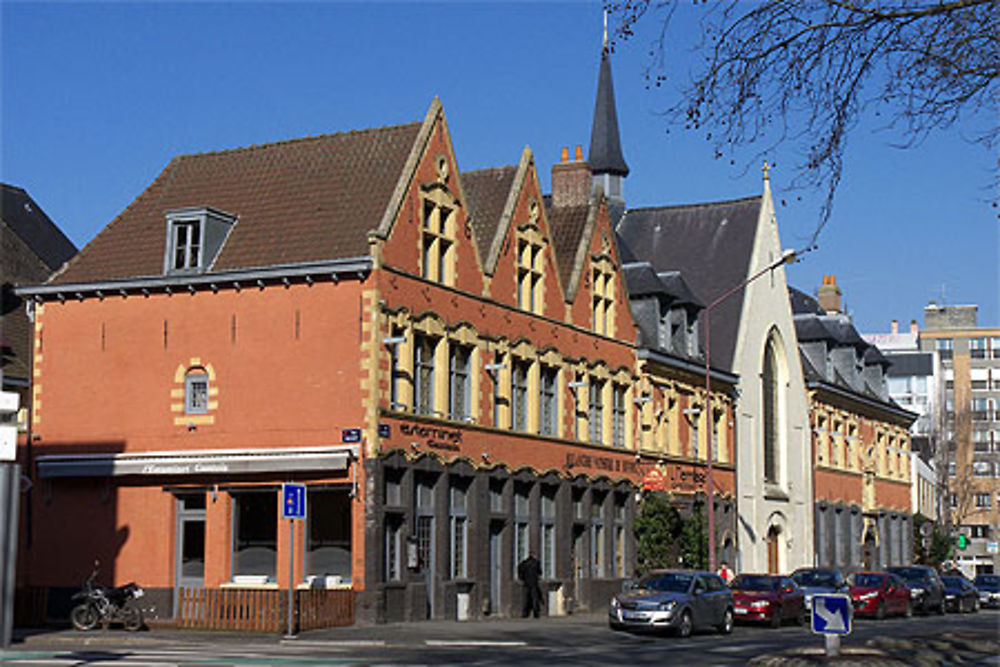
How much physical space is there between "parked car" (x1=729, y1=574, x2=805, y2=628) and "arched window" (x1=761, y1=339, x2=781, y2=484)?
20818mm

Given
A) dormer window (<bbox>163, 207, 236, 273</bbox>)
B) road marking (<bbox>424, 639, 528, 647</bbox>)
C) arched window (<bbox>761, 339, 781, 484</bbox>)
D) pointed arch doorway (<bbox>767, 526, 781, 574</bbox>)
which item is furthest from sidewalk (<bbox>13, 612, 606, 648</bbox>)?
arched window (<bbox>761, 339, 781, 484</bbox>)

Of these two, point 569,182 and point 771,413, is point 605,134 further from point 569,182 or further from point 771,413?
point 569,182

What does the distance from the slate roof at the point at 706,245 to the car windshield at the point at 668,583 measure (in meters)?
24.7

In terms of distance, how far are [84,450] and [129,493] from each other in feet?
5.72

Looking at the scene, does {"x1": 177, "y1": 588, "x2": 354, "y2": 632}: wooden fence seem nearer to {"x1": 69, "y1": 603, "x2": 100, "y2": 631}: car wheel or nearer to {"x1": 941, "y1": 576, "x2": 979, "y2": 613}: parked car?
{"x1": 69, "y1": 603, "x2": 100, "y2": 631}: car wheel

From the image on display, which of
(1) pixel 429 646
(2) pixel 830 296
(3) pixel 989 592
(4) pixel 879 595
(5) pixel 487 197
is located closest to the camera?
(1) pixel 429 646

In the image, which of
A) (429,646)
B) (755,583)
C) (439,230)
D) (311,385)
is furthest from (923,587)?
(429,646)

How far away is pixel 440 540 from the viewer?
3538 cm

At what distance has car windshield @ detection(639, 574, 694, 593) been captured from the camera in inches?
1258

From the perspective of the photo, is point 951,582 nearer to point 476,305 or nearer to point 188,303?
point 476,305

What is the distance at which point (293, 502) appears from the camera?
2764 centimetres

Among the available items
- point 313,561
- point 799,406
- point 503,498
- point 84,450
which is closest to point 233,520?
point 313,561

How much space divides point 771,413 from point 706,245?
735 cm

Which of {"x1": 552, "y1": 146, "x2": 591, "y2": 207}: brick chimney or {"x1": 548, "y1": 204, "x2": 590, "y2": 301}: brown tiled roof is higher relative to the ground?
{"x1": 552, "y1": 146, "x2": 591, "y2": 207}: brick chimney
